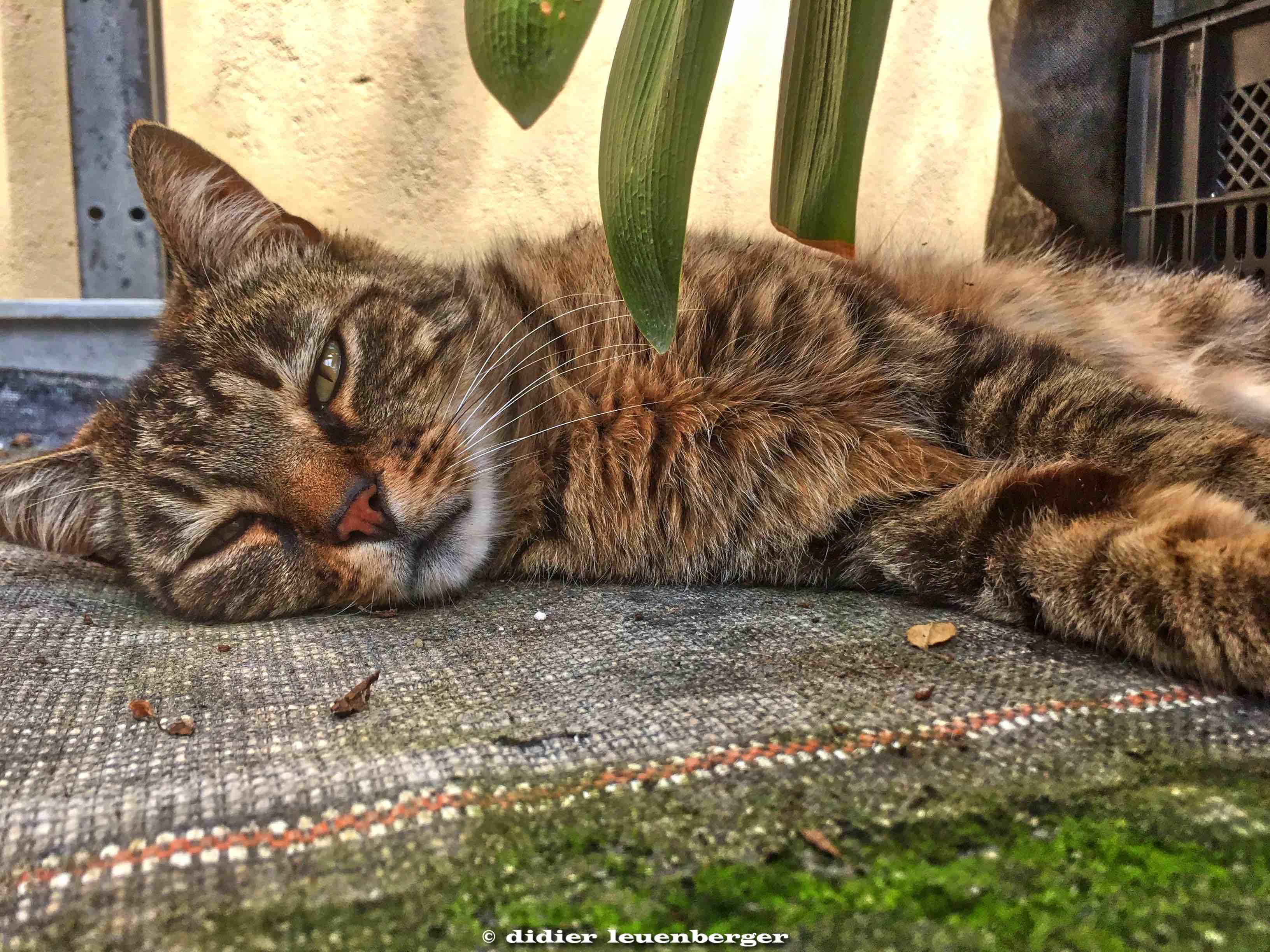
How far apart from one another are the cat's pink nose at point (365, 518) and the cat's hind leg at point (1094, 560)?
2.46ft

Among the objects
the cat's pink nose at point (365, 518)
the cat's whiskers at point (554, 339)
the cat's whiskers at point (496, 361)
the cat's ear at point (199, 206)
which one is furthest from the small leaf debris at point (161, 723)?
the cat's ear at point (199, 206)

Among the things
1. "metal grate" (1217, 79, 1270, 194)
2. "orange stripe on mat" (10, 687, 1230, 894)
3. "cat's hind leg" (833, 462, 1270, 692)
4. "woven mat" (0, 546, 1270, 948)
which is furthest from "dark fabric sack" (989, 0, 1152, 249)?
"orange stripe on mat" (10, 687, 1230, 894)

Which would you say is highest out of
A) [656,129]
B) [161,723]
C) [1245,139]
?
[1245,139]

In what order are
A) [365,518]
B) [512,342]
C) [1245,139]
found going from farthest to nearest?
[1245,139] → [512,342] → [365,518]

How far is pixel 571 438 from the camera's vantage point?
1.57m

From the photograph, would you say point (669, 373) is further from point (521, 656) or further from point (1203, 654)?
point (1203, 654)

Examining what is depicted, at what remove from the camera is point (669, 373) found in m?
1.54

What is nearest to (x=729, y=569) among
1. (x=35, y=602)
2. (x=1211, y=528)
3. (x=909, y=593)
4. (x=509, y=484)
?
(x=909, y=593)

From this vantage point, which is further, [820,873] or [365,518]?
[365,518]

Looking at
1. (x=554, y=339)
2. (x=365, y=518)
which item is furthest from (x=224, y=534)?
(x=554, y=339)

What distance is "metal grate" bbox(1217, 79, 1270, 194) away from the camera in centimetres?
193

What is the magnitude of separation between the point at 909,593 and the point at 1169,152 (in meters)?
1.59

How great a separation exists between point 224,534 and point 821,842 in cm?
116

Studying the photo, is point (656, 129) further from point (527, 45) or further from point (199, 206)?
point (199, 206)
